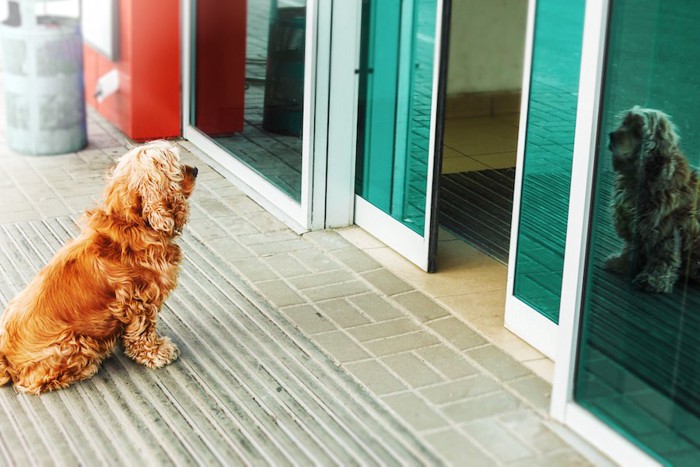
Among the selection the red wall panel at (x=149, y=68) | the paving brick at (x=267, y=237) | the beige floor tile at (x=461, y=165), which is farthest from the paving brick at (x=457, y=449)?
the red wall panel at (x=149, y=68)

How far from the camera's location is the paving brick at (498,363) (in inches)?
193

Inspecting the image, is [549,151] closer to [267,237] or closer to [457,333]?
[457,333]

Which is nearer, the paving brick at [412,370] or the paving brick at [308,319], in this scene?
the paving brick at [412,370]

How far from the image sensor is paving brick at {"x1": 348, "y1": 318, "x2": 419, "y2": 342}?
5.29 meters

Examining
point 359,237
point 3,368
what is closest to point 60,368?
point 3,368

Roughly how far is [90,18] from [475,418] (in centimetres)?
561

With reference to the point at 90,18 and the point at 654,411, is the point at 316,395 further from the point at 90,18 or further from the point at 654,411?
the point at 90,18

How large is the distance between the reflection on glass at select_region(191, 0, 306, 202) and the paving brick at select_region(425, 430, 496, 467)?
277 centimetres

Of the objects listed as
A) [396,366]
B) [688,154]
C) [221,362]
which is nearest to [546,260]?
[396,366]

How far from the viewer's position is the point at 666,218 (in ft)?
13.4

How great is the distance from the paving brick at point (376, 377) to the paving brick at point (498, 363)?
444 millimetres

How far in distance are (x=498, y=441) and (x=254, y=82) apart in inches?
148

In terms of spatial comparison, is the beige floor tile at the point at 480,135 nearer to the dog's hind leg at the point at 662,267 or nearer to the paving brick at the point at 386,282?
the paving brick at the point at 386,282

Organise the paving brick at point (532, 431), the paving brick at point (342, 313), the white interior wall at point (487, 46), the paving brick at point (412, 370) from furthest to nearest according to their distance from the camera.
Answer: the white interior wall at point (487, 46) → the paving brick at point (342, 313) → the paving brick at point (412, 370) → the paving brick at point (532, 431)
